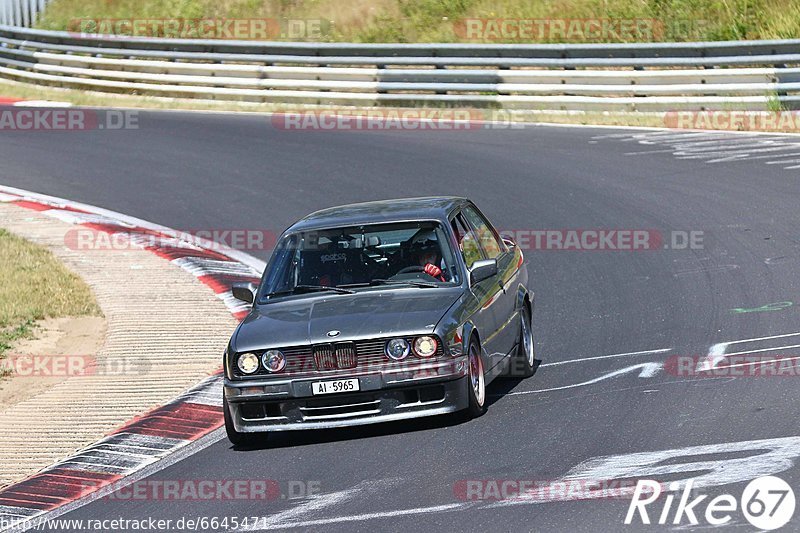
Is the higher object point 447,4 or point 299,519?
point 447,4

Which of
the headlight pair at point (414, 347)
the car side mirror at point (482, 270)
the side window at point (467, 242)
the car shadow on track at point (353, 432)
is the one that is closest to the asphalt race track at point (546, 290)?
the car shadow on track at point (353, 432)

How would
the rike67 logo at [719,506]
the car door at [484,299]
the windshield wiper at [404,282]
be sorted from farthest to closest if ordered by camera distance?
the windshield wiper at [404,282]
the car door at [484,299]
the rike67 logo at [719,506]

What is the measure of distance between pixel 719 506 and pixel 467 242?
154 inches

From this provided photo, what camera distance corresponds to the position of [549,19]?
27953 mm

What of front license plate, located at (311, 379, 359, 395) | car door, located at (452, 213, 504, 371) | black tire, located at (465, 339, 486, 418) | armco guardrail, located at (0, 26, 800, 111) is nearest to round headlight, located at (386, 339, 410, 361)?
front license plate, located at (311, 379, 359, 395)

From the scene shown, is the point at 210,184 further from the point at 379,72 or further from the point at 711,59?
the point at 711,59

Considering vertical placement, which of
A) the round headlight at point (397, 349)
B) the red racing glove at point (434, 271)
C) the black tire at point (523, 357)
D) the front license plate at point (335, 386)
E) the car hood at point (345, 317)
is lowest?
the black tire at point (523, 357)

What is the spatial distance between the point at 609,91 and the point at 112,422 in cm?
1427

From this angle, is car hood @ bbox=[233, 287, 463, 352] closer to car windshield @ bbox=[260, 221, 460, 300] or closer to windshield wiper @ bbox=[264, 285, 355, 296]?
windshield wiper @ bbox=[264, 285, 355, 296]

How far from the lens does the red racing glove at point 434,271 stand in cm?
944

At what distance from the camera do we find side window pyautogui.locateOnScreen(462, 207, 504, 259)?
10.3m

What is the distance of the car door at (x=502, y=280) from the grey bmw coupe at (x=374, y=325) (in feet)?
0.07

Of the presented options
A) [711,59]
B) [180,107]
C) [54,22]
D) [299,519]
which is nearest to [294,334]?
[299,519]

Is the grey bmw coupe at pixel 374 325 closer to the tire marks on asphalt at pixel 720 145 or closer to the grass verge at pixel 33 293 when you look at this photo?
the grass verge at pixel 33 293
